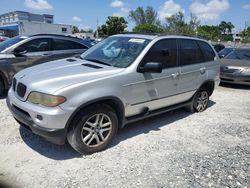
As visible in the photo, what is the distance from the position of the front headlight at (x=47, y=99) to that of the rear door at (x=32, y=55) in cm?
353

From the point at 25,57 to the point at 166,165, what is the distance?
15.8 feet

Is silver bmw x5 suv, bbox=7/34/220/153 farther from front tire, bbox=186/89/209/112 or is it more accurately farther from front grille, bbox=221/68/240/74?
front grille, bbox=221/68/240/74

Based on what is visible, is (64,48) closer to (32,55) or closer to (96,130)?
(32,55)

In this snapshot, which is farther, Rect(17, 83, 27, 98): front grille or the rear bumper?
Rect(17, 83, 27, 98): front grille

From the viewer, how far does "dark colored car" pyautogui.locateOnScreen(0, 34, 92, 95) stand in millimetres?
6379

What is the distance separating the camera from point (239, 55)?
10.2 meters

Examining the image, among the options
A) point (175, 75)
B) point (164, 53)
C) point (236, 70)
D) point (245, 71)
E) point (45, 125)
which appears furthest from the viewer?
point (236, 70)

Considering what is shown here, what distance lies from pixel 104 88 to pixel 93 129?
2.04ft

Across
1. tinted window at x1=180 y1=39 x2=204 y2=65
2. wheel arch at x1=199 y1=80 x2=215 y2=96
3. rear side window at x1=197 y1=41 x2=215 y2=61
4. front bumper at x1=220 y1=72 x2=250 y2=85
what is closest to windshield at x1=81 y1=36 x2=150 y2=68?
tinted window at x1=180 y1=39 x2=204 y2=65

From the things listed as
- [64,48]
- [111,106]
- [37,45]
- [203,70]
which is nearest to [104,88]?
[111,106]

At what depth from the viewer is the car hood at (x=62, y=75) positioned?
11.0 feet

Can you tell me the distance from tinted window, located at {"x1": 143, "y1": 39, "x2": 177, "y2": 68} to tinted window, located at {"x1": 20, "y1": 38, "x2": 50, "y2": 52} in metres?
3.81

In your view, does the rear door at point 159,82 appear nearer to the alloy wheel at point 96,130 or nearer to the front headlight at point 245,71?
the alloy wheel at point 96,130

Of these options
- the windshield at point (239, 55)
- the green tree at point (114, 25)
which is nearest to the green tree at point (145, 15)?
the green tree at point (114, 25)
